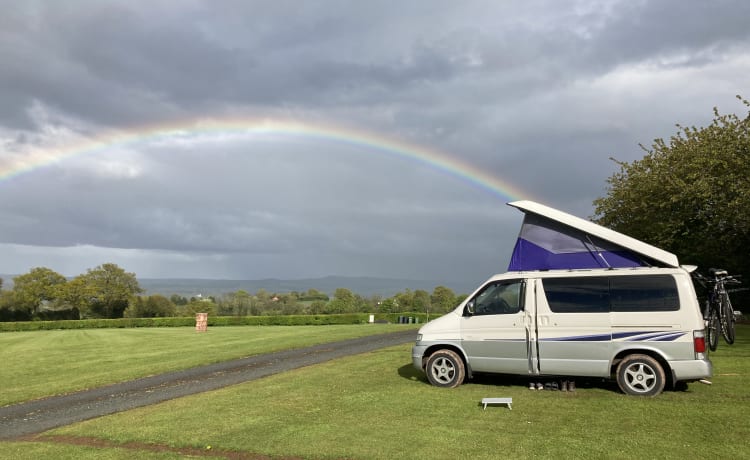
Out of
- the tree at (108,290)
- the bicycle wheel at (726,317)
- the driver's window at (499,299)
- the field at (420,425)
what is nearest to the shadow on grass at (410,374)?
the field at (420,425)

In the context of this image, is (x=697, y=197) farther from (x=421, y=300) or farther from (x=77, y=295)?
(x=77, y=295)

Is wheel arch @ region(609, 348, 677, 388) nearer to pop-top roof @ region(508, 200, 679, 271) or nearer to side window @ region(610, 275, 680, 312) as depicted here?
side window @ region(610, 275, 680, 312)

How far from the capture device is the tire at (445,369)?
11.5 metres

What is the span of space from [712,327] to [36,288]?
11237 cm

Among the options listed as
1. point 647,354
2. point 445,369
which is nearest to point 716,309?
point 647,354

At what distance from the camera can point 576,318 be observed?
34.3ft

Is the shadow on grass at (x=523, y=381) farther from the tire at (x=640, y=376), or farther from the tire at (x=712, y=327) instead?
the tire at (x=712, y=327)

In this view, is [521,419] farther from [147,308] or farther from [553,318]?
[147,308]

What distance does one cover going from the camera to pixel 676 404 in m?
9.30

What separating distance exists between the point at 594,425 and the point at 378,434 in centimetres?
336

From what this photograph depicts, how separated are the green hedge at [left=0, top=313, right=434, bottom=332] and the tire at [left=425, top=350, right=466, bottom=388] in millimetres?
43624

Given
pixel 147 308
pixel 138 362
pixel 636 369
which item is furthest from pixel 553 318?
pixel 147 308

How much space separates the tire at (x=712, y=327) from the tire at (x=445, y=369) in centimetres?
708

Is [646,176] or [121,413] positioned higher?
[646,176]
